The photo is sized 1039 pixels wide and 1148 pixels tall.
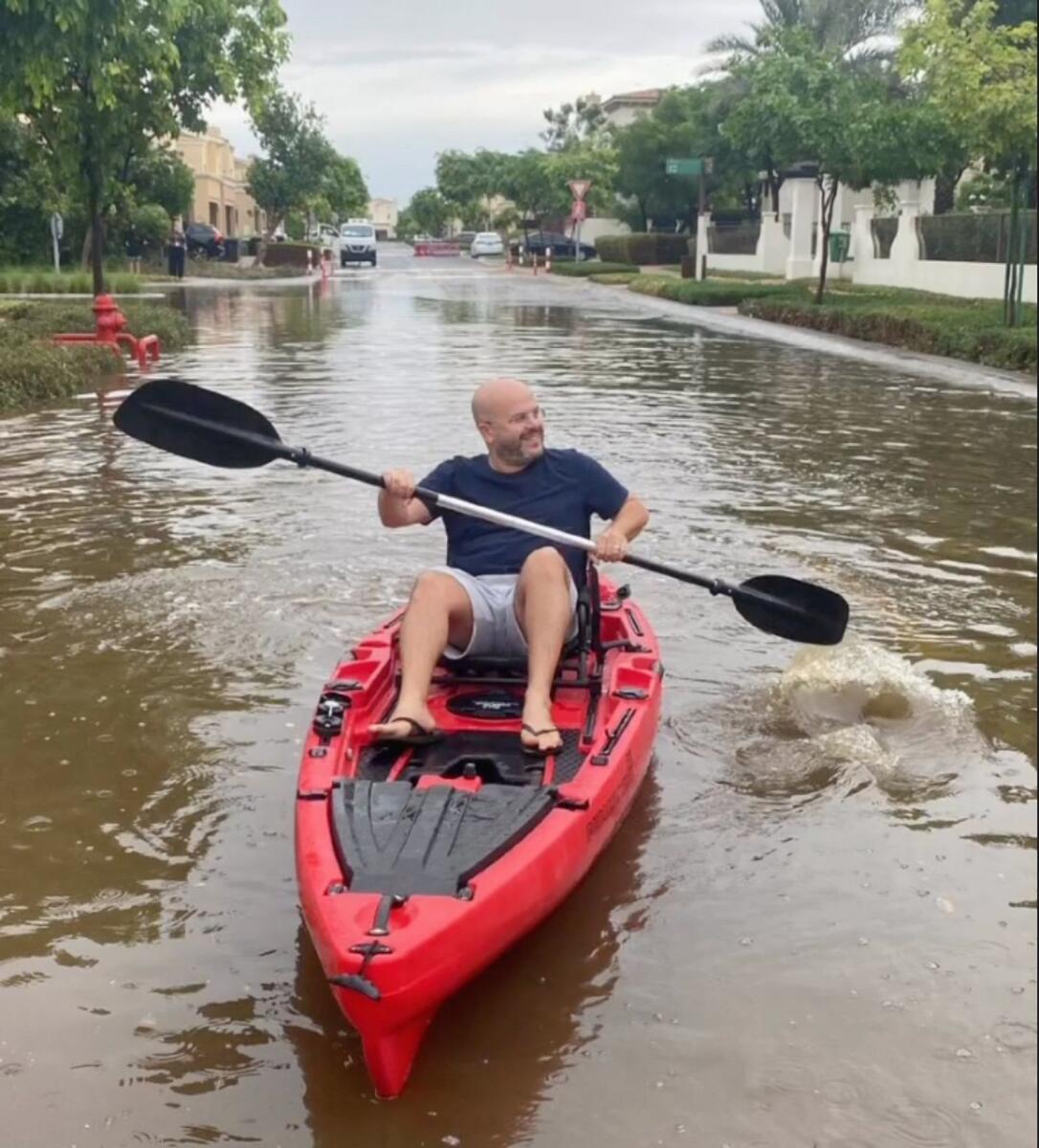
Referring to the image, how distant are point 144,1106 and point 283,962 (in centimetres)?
61

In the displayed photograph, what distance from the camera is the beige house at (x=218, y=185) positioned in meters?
60.4

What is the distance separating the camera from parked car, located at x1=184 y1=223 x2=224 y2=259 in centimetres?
4747

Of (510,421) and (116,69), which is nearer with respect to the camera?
(510,421)

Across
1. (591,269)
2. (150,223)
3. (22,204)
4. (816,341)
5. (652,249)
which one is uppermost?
(22,204)

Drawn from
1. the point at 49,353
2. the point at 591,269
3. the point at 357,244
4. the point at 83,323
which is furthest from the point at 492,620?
the point at 357,244

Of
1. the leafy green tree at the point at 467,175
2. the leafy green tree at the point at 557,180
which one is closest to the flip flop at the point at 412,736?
the leafy green tree at the point at 557,180

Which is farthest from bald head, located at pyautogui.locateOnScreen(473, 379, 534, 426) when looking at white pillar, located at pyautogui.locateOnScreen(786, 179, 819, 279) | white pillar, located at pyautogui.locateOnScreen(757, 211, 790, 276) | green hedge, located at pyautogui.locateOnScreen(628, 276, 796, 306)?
white pillar, located at pyautogui.locateOnScreen(757, 211, 790, 276)

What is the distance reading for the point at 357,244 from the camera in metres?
52.8

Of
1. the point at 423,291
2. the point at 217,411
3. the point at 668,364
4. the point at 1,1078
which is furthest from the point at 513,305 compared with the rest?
the point at 1,1078

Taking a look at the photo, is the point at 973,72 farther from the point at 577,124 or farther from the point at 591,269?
the point at 577,124

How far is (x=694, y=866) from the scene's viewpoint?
4031 mm

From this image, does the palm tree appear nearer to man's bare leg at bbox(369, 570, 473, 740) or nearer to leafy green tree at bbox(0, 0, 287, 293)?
leafy green tree at bbox(0, 0, 287, 293)

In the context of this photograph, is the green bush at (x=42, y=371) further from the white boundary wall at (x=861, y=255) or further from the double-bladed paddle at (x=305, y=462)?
the white boundary wall at (x=861, y=255)

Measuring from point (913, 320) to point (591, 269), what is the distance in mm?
26882
